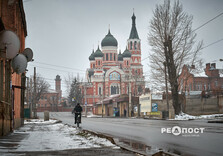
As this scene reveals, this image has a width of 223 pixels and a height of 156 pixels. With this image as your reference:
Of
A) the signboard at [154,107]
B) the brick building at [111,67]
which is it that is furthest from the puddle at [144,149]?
the brick building at [111,67]

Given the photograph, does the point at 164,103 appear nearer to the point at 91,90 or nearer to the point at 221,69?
the point at 221,69

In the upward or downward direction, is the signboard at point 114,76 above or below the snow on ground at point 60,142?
above

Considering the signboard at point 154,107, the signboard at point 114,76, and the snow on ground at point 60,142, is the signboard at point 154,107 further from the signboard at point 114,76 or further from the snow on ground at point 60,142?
the signboard at point 114,76

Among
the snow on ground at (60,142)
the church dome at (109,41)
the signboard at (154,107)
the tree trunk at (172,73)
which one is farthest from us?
the church dome at (109,41)

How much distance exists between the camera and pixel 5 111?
13578mm

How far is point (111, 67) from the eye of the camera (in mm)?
118125

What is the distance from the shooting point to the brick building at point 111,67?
117062mm

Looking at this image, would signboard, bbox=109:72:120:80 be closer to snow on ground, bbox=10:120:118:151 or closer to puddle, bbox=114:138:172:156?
snow on ground, bbox=10:120:118:151

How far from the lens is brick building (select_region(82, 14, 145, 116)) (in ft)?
384

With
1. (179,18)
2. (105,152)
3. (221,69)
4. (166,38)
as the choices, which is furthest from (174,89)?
(221,69)

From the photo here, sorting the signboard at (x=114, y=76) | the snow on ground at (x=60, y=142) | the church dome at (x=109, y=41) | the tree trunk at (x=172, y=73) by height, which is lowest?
the snow on ground at (x=60, y=142)

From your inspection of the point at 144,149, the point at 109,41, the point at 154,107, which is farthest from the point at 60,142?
the point at 109,41

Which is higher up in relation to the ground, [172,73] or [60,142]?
[172,73]

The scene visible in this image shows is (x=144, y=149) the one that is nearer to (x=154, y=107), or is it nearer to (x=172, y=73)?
(x=172, y=73)
